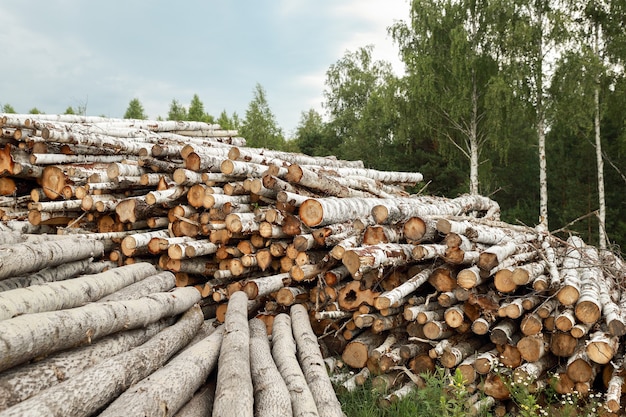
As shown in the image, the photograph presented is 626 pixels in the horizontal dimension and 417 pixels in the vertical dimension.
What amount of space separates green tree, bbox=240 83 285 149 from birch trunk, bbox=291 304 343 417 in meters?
28.0

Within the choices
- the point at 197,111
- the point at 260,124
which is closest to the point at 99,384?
the point at 260,124

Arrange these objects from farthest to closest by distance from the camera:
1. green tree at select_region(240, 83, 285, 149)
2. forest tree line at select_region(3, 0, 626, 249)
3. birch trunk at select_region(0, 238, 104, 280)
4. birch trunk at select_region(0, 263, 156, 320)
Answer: green tree at select_region(240, 83, 285, 149)
forest tree line at select_region(3, 0, 626, 249)
birch trunk at select_region(0, 238, 104, 280)
birch trunk at select_region(0, 263, 156, 320)

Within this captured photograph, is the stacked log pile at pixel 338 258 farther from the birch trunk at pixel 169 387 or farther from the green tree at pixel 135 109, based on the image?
the green tree at pixel 135 109

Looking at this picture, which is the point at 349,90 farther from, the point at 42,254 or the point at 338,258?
the point at 42,254

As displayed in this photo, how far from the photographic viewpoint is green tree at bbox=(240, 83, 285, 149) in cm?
3259

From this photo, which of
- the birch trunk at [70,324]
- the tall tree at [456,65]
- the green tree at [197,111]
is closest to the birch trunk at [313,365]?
the birch trunk at [70,324]

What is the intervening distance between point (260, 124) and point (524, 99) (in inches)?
751

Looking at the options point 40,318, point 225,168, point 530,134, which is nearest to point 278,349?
point 40,318

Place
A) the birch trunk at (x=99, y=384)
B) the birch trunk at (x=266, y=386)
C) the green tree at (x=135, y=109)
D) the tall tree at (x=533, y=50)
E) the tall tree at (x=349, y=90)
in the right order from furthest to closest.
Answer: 1. the green tree at (x=135, y=109)
2. the tall tree at (x=349, y=90)
3. the tall tree at (x=533, y=50)
4. the birch trunk at (x=266, y=386)
5. the birch trunk at (x=99, y=384)

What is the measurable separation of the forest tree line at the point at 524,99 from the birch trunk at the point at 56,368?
52.0 feet

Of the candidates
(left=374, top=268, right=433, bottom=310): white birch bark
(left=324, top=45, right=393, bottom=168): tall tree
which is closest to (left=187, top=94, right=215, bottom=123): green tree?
(left=324, top=45, right=393, bottom=168): tall tree

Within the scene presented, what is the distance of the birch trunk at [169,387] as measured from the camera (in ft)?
7.98

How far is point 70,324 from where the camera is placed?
115 inches

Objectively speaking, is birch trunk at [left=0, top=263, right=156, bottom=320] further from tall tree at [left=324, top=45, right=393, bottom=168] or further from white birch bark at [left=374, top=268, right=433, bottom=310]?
tall tree at [left=324, top=45, right=393, bottom=168]
